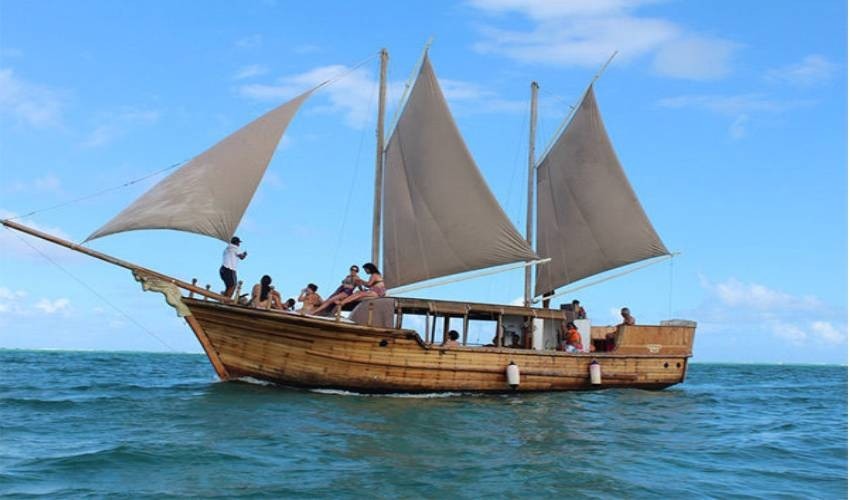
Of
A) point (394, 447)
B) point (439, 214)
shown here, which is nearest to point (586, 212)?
point (439, 214)

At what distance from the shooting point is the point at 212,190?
21.2 metres

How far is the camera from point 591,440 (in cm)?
1614

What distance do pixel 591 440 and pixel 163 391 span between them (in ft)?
39.7

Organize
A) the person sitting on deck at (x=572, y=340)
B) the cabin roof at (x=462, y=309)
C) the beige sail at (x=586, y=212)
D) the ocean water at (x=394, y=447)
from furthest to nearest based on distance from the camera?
1. the beige sail at (x=586, y=212)
2. the person sitting on deck at (x=572, y=340)
3. the cabin roof at (x=462, y=309)
4. the ocean water at (x=394, y=447)

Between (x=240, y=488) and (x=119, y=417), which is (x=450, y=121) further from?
(x=240, y=488)

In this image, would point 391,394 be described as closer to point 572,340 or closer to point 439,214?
point 439,214

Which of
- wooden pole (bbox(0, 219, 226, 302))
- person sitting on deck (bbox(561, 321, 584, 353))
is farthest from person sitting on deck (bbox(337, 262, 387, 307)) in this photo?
person sitting on deck (bbox(561, 321, 584, 353))

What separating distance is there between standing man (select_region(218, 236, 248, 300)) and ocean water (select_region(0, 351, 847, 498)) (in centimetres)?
247

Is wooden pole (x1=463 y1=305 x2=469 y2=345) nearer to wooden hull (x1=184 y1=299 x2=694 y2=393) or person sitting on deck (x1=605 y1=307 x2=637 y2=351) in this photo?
wooden hull (x1=184 y1=299 x2=694 y2=393)

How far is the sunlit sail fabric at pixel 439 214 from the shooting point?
2452 centimetres

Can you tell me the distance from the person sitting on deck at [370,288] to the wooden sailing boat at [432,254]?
0.41 meters

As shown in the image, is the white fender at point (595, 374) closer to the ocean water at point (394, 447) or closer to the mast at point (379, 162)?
the ocean water at point (394, 447)

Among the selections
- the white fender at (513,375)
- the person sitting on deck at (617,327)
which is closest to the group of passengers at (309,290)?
the white fender at (513,375)

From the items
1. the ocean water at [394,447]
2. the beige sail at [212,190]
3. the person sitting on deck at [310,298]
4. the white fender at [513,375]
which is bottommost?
the ocean water at [394,447]
